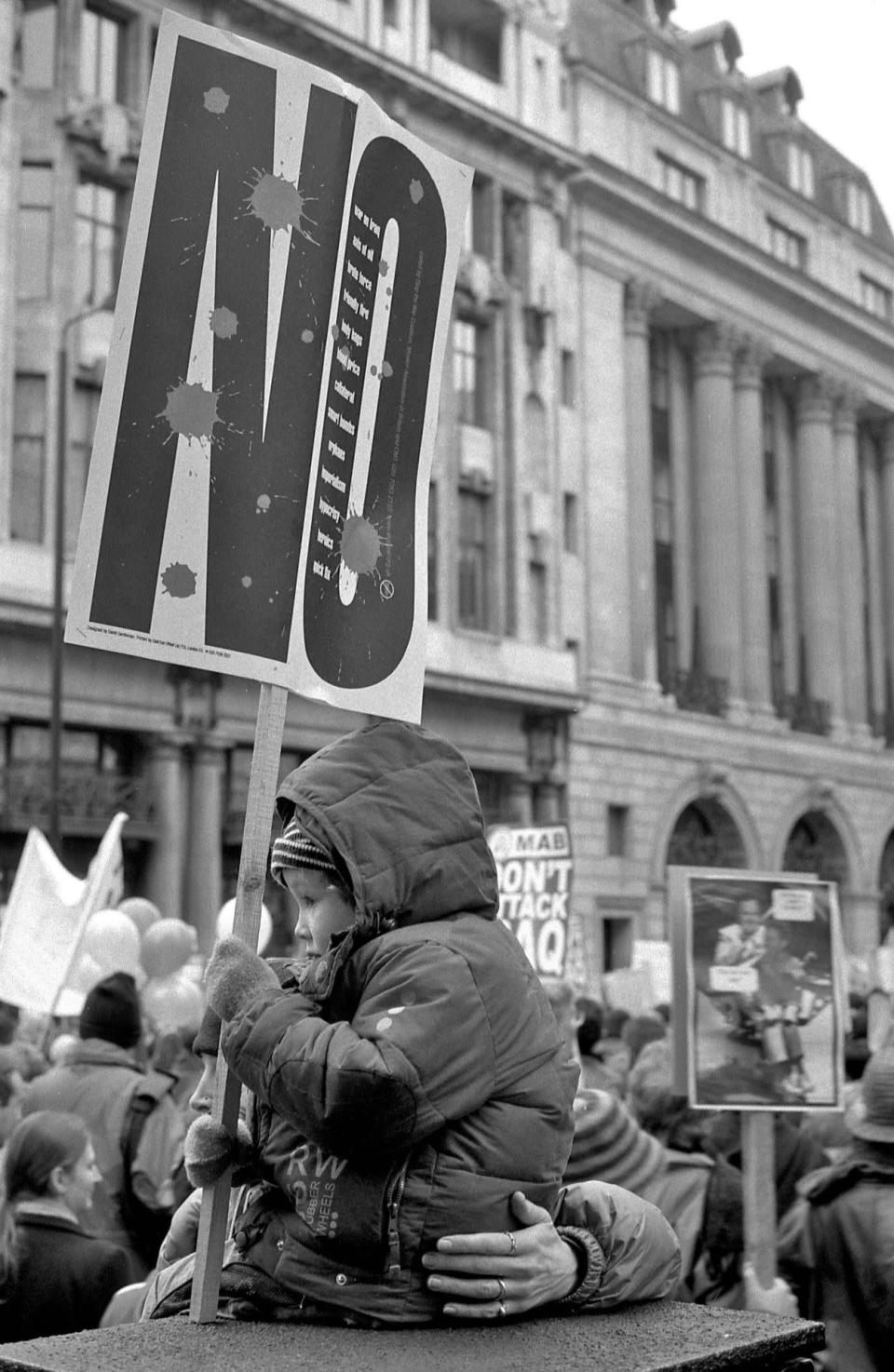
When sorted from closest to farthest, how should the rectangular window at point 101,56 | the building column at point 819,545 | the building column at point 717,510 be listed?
the rectangular window at point 101,56 < the building column at point 717,510 < the building column at point 819,545

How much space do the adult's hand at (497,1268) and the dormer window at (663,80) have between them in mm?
38022

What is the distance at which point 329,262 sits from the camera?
9.93ft

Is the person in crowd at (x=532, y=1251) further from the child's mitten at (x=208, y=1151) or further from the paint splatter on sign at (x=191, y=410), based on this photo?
the paint splatter on sign at (x=191, y=410)

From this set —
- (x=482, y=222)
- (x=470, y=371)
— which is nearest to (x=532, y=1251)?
(x=470, y=371)

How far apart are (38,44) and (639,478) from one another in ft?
51.1

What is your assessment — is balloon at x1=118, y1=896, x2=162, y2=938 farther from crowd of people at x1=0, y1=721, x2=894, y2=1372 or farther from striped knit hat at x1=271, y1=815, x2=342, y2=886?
striped knit hat at x1=271, y1=815, x2=342, y2=886

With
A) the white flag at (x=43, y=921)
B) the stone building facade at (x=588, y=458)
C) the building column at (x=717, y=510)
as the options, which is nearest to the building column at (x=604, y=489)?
the stone building facade at (x=588, y=458)

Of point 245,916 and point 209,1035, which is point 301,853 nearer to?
point 245,916

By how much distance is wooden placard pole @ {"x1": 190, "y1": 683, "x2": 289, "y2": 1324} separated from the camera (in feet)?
8.30

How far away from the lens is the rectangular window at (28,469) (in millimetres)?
24578

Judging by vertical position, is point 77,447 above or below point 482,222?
below

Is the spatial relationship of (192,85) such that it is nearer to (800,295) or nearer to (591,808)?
(591,808)

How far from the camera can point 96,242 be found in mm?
25500

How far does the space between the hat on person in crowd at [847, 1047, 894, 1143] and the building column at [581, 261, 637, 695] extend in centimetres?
2934
